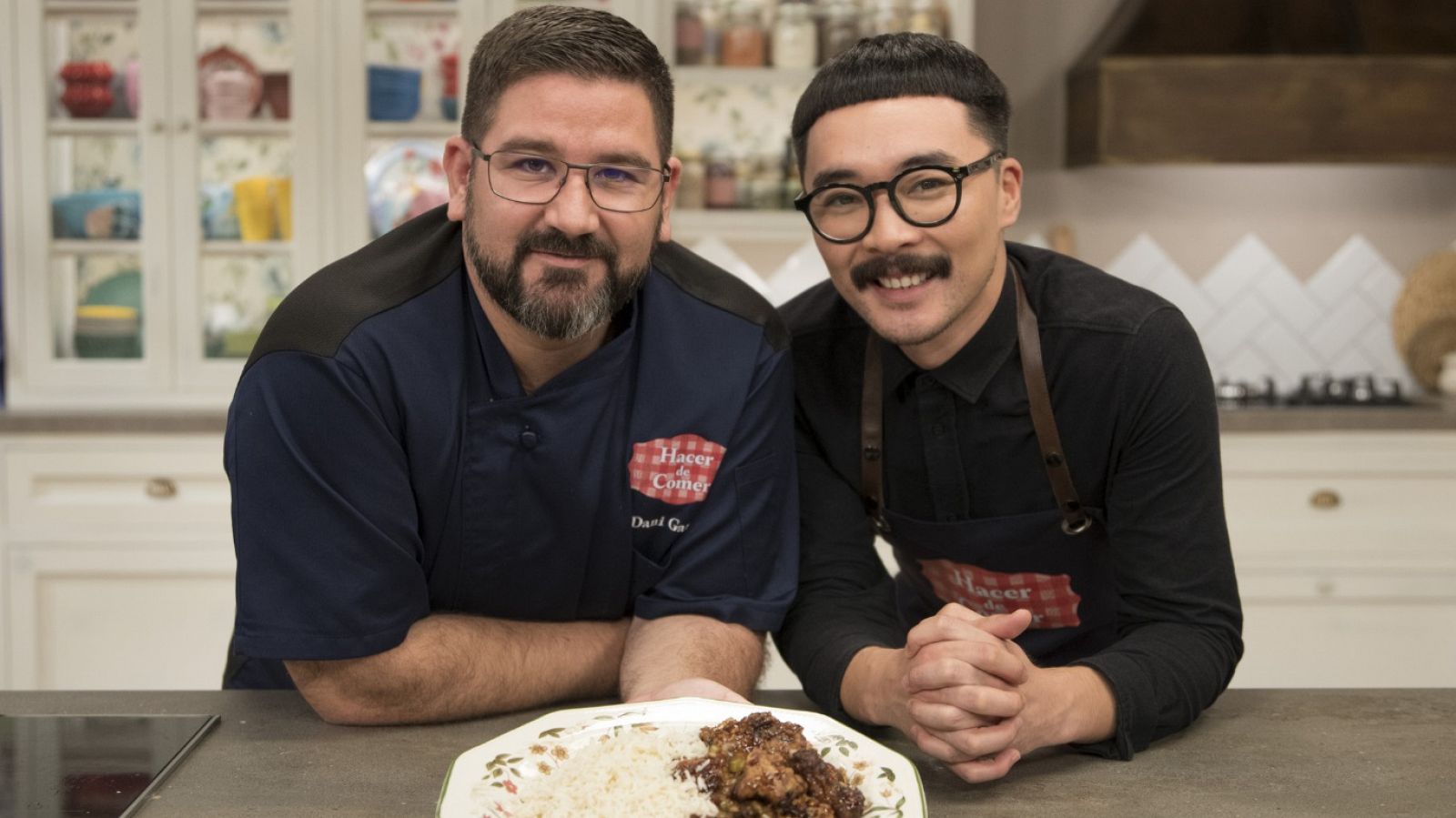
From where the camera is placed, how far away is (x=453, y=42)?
3242mm

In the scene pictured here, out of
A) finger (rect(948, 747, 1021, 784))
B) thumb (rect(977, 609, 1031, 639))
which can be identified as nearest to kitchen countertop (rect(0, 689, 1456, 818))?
finger (rect(948, 747, 1021, 784))

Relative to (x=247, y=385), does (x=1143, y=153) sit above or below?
above

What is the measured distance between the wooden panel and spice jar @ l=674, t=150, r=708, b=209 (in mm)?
938

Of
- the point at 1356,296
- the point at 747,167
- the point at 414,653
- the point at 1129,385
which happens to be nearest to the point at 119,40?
the point at 747,167

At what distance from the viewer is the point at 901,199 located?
1.47 m

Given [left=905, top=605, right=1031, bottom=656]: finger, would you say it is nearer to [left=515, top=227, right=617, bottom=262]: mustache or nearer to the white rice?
the white rice

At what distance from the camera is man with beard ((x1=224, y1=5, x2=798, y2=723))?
4.41 ft

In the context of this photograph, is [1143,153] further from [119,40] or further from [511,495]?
[119,40]

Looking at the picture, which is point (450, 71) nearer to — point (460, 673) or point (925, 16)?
point (925, 16)

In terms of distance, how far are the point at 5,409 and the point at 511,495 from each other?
2.15 m

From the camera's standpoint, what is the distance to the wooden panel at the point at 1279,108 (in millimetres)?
3090

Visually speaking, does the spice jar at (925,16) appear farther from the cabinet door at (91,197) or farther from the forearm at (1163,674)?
the forearm at (1163,674)

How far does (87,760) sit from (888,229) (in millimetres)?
919

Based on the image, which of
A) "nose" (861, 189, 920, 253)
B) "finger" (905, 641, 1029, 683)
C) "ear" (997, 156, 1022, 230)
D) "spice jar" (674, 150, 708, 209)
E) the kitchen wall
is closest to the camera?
"finger" (905, 641, 1029, 683)
